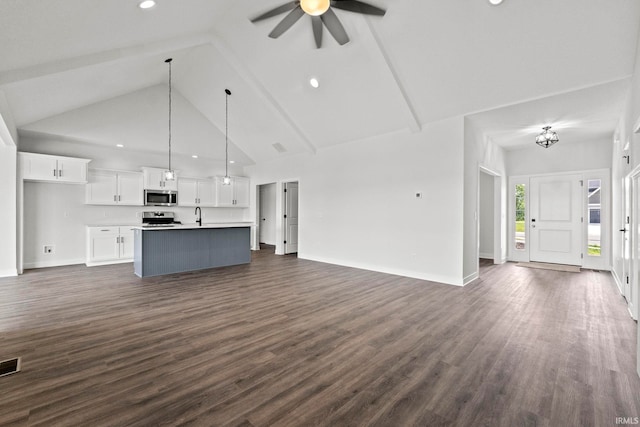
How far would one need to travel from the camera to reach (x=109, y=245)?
6.57 m

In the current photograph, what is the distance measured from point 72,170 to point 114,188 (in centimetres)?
89

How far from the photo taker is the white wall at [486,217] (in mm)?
7379

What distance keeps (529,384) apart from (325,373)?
1468mm

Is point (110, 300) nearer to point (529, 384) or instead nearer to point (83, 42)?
point (83, 42)

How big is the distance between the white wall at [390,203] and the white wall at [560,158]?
283 centimetres

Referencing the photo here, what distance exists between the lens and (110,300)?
12.9 feet

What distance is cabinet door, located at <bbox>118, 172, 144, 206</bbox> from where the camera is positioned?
699 cm

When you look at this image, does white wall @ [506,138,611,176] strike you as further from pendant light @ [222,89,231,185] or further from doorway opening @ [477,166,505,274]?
pendant light @ [222,89,231,185]

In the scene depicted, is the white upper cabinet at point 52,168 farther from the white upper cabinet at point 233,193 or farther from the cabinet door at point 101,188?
the white upper cabinet at point 233,193

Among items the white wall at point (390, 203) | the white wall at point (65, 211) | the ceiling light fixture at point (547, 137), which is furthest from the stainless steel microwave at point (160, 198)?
the ceiling light fixture at point (547, 137)

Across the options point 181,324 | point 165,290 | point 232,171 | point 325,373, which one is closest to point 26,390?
point 181,324

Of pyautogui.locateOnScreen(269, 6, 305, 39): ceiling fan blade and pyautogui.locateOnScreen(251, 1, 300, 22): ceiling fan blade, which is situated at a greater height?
pyautogui.locateOnScreen(251, 1, 300, 22): ceiling fan blade

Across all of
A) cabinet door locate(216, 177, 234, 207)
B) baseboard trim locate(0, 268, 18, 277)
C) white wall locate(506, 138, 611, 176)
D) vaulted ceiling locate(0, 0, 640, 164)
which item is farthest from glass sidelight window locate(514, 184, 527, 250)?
baseboard trim locate(0, 268, 18, 277)

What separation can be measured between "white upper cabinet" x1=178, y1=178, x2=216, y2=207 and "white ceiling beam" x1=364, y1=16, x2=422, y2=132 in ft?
20.1
